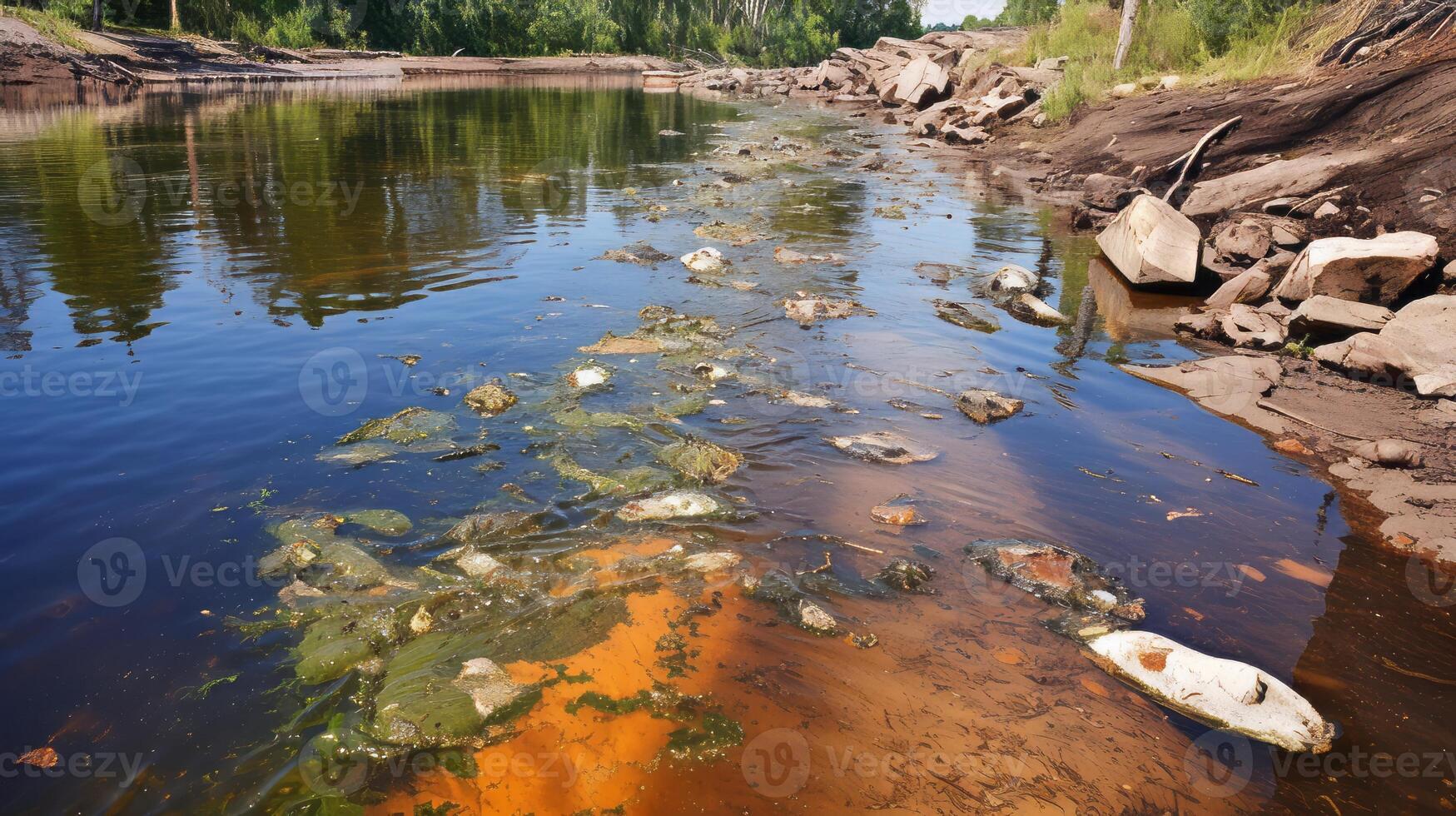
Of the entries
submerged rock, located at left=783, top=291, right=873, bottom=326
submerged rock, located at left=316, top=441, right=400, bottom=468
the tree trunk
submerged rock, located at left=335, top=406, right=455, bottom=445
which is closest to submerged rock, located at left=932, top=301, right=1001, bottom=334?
submerged rock, located at left=783, top=291, right=873, bottom=326

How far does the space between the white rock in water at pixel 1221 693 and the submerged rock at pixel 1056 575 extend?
33 centimetres

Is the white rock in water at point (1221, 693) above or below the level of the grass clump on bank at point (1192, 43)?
below

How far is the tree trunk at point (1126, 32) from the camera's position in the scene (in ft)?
57.3

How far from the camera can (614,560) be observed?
3840 millimetres

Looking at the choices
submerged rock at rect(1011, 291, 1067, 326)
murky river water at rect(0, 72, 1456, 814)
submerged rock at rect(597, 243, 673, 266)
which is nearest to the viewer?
murky river water at rect(0, 72, 1456, 814)

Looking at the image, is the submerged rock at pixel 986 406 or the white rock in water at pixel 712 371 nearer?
the submerged rock at pixel 986 406

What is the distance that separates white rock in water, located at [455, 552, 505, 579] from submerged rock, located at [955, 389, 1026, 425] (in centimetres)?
327

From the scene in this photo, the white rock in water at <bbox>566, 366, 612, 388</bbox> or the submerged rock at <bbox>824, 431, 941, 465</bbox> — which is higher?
the white rock in water at <bbox>566, 366, 612, 388</bbox>

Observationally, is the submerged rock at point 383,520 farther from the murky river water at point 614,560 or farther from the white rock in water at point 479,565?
the white rock in water at point 479,565

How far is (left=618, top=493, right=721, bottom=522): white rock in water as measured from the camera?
13.7 feet

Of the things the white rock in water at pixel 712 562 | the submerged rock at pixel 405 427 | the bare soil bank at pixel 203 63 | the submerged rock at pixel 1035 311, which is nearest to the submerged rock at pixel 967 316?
the submerged rock at pixel 1035 311

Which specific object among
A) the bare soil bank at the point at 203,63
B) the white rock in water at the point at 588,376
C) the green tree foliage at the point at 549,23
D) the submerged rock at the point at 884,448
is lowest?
the submerged rock at the point at 884,448

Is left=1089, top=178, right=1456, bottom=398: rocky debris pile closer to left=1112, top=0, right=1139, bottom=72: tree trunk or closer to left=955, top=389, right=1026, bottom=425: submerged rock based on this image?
left=955, top=389, right=1026, bottom=425: submerged rock

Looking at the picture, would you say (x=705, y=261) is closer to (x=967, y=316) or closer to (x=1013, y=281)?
(x=967, y=316)
